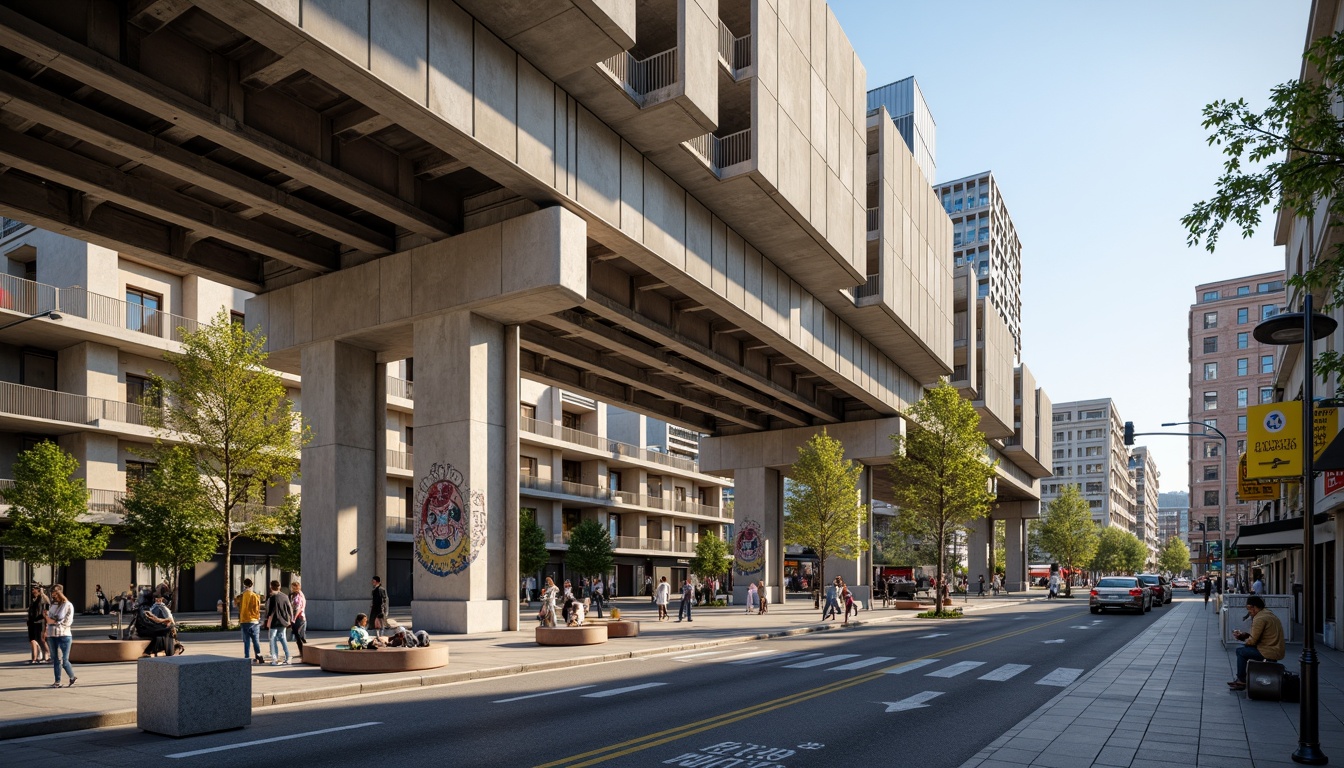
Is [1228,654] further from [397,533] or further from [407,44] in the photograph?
[397,533]

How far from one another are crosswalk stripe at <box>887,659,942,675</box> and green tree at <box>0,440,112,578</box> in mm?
30617

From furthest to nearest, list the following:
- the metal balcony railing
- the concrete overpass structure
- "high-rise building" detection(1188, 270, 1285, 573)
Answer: "high-rise building" detection(1188, 270, 1285, 573) < the metal balcony railing < the concrete overpass structure

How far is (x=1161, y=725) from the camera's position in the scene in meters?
12.7

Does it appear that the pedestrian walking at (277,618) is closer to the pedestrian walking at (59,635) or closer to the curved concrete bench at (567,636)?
the pedestrian walking at (59,635)

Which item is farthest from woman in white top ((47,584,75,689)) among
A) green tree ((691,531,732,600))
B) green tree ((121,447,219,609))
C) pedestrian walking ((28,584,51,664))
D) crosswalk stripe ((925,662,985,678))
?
green tree ((691,531,732,600))

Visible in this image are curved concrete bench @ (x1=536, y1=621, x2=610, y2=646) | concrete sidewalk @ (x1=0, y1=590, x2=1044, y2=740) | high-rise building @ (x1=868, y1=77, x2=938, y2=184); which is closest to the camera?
concrete sidewalk @ (x1=0, y1=590, x2=1044, y2=740)

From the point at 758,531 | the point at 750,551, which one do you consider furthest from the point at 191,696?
the point at 758,531

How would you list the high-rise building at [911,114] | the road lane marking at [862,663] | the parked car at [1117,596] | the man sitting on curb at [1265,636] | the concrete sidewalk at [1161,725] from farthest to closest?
the high-rise building at [911,114], the parked car at [1117,596], the road lane marking at [862,663], the man sitting on curb at [1265,636], the concrete sidewalk at [1161,725]

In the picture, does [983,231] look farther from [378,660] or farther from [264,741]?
[264,741]

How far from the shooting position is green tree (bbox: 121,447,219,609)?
30547 mm

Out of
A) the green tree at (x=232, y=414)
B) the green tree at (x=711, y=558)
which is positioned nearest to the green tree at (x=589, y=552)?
the green tree at (x=711, y=558)

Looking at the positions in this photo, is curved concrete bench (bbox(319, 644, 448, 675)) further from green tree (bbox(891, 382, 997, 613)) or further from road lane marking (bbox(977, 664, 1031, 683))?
green tree (bbox(891, 382, 997, 613))

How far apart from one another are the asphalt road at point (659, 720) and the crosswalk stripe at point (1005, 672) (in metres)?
0.05

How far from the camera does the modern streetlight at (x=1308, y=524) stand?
10.2 m
